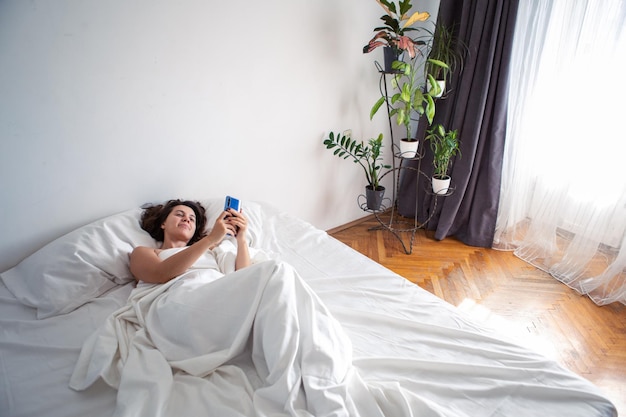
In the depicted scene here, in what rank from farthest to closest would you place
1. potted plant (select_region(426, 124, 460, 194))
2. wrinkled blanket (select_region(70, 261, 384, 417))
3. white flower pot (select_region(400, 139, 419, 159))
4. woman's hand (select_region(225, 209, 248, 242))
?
white flower pot (select_region(400, 139, 419, 159))
potted plant (select_region(426, 124, 460, 194))
woman's hand (select_region(225, 209, 248, 242))
wrinkled blanket (select_region(70, 261, 384, 417))

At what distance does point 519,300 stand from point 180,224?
1.91m

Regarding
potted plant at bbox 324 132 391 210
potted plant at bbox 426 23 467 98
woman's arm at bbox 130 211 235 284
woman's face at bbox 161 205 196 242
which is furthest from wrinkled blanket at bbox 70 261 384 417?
potted plant at bbox 426 23 467 98

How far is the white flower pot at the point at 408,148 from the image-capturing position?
251cm

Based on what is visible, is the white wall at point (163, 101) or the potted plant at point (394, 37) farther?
the potted plant at point (394, 37)

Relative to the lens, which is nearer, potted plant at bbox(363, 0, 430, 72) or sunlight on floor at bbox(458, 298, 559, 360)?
sunlight on floor at bbox(458, 298, 559, 360)

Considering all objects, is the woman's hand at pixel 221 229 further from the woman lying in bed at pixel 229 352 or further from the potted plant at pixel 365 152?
the potted plant at pixel 365 152

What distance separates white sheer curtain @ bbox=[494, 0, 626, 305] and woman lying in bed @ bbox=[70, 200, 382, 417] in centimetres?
188

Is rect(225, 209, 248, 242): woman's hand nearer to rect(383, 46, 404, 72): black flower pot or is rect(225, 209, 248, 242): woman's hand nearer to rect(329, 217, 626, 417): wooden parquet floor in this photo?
rect(329, 217, 626, 417): wooden parquet floor

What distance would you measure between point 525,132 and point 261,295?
2120mm

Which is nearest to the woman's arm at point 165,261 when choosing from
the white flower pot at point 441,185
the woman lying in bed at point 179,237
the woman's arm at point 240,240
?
the woman lying in bed at point 179,237

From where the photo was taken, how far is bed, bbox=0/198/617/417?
0.99 metres

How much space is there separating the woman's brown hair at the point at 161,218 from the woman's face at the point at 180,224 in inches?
1.1

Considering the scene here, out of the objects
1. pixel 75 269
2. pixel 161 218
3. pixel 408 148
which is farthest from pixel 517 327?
pixel 75 269

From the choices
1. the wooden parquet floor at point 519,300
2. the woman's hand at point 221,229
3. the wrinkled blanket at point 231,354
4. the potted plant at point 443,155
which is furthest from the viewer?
the potted plant at point 443,155
